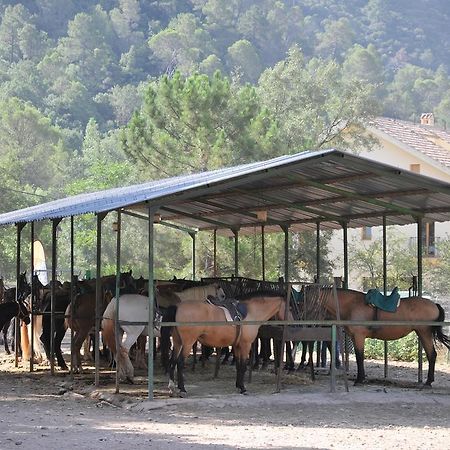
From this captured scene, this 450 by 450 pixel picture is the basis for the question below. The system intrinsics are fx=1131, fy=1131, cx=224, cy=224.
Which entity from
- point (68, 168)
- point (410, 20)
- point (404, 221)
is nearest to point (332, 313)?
point (404, 221)

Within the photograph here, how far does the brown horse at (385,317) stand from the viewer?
15523mm

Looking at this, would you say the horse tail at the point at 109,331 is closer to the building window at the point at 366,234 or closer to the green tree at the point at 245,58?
the building window at the point at 366,234

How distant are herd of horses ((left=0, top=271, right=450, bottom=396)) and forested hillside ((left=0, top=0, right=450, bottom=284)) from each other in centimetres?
1057

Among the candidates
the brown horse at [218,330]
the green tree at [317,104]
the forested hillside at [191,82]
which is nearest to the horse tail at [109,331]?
the brown horse at [218,330]

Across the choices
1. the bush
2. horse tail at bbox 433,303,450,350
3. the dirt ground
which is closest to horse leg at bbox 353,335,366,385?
the dirt ground

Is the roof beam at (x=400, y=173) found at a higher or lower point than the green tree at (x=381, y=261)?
higher

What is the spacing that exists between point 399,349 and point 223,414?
9.18 m

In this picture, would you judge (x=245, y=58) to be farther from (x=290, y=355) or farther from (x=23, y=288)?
(x=290, y=355)

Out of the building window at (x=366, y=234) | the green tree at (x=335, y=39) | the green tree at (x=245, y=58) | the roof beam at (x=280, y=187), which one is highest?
the green tree at (x=335, y=39)

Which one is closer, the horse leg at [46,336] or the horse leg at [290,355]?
the horse leg at [290,355]

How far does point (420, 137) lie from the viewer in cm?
4447

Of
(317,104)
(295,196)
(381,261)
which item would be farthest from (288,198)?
(317,104)

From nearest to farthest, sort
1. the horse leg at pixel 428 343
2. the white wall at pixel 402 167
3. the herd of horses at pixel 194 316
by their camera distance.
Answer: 1. the herd of horses at pixel 194 316
2. the horse leg at pixel 428 343
3. the white wall at pixel 402 167

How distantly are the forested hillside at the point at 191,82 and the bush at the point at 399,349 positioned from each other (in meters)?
7.55
